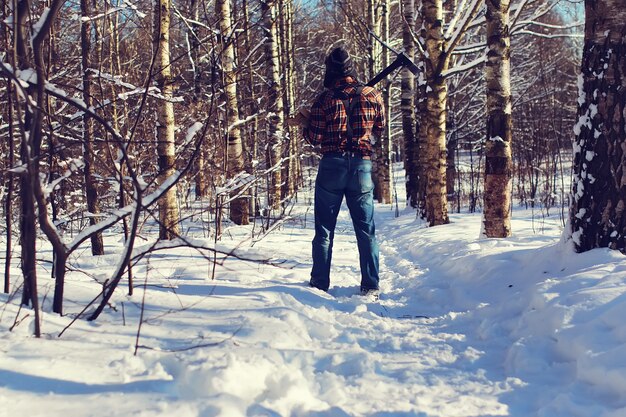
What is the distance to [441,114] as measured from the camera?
8.41 metres

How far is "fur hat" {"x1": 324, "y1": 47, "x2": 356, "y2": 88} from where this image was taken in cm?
427

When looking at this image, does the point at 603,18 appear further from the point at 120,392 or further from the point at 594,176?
the point at 120,392

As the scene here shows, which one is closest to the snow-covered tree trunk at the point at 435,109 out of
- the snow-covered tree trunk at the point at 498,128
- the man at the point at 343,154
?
the snow-covered tree trunk at the point at 498,128

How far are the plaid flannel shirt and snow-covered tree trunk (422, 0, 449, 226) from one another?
4.33m

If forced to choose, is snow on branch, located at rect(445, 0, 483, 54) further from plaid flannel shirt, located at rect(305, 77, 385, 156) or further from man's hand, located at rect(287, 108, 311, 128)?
man's hand, located at rect(287, 108, 311, 128)

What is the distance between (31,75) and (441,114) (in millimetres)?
7084

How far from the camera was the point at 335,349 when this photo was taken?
279 centimetres

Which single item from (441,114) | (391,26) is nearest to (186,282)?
(441,114)

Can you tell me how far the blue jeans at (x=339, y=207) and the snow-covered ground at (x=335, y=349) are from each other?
8.8 inches

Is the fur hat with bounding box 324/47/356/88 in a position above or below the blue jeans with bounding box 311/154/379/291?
above

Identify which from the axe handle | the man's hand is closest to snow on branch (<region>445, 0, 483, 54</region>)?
the axe handle

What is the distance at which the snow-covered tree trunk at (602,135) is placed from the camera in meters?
3.63

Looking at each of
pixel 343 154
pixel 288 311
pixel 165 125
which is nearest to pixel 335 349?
pixel 288 311

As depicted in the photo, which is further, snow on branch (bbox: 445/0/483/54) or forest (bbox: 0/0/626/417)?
snow on branch (bbox: 445/0/483/54)
